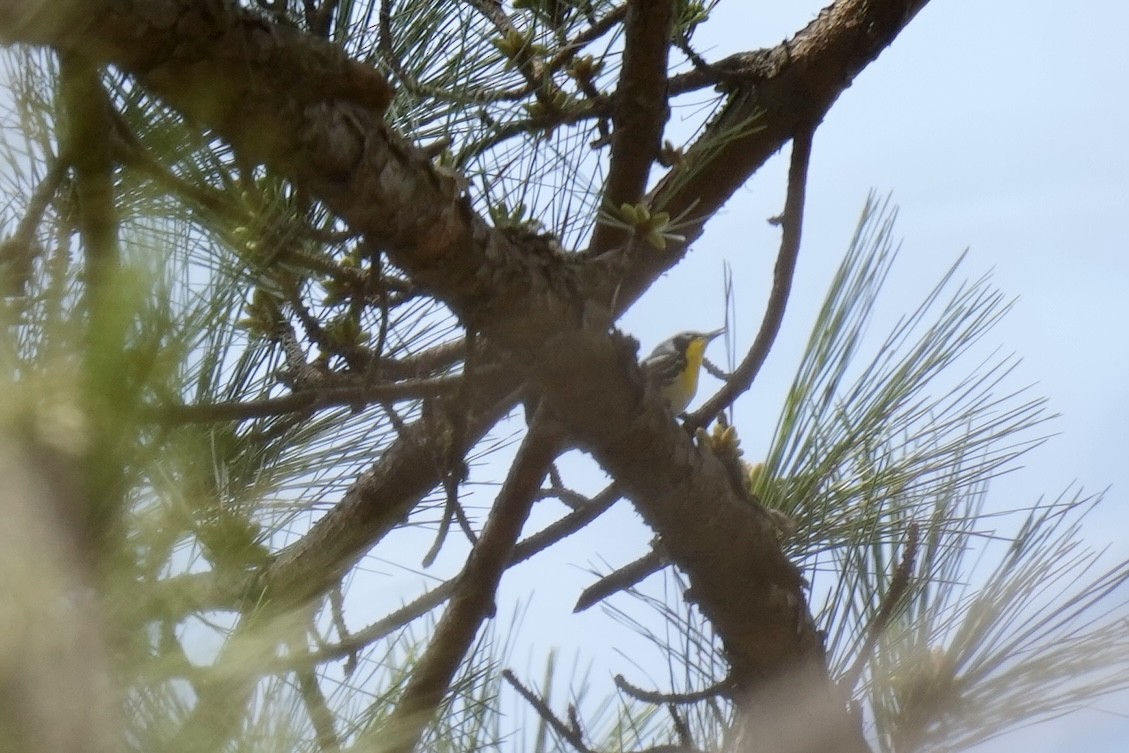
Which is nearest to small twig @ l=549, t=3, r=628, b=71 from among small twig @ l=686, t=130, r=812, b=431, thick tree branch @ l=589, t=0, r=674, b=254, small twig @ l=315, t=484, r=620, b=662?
thick tree branch @ l=589, t=0, r=674, b=254

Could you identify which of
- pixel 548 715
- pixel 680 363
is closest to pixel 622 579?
pixel 548 715

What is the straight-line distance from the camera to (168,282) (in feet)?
2.21

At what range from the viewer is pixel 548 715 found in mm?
976

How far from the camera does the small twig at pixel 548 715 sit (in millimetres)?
953

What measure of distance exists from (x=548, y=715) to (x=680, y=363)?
1.24 metres

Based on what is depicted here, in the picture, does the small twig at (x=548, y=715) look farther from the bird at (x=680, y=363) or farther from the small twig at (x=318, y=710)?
the bird at (x=680, y=363)

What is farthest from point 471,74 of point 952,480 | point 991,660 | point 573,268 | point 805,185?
point 991,660

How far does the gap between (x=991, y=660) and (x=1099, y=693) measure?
0.11 metres

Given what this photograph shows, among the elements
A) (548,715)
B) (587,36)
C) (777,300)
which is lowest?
(548,715)

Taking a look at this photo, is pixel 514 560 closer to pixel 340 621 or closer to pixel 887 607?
pixel 340 621

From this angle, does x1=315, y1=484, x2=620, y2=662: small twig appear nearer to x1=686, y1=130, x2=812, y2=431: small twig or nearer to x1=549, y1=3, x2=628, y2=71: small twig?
x1=686, y1=130, x2=812, y2=431: small twig

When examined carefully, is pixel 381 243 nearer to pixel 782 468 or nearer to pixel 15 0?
pixel 15 0

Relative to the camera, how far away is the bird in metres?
2.14

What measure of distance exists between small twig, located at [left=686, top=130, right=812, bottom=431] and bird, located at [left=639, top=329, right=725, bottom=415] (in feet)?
3.10
